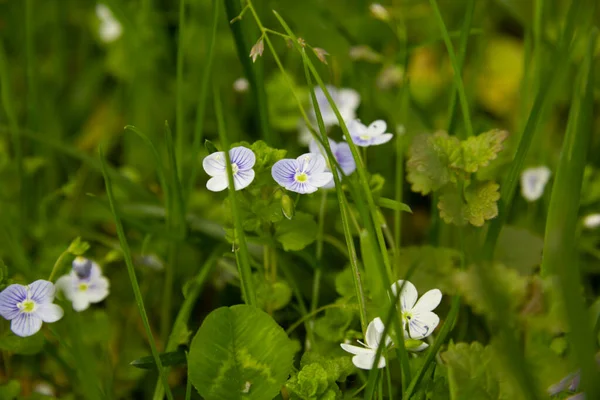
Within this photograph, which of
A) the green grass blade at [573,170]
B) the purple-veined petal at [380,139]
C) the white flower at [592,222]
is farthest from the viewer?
the white flower at [592,222]

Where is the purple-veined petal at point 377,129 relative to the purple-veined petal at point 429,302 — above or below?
above

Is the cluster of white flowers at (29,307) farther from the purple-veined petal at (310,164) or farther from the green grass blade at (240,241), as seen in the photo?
the purple-veined petal at (310,164)

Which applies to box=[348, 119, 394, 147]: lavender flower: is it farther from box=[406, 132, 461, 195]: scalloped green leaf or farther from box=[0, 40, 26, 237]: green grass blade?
box=[0, 40, 26, 237]: green grass blade

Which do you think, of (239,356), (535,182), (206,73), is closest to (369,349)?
(239,356)

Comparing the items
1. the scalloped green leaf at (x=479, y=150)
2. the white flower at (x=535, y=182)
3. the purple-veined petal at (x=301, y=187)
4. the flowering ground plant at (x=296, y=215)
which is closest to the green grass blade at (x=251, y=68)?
the flowering ground plant at (x=296, y=215)

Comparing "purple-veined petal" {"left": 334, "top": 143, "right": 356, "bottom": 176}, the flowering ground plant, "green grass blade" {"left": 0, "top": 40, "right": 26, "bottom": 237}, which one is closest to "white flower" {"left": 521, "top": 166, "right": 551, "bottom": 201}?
the flowering ground plant

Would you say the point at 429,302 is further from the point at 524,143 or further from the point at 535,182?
the point at 535,182
